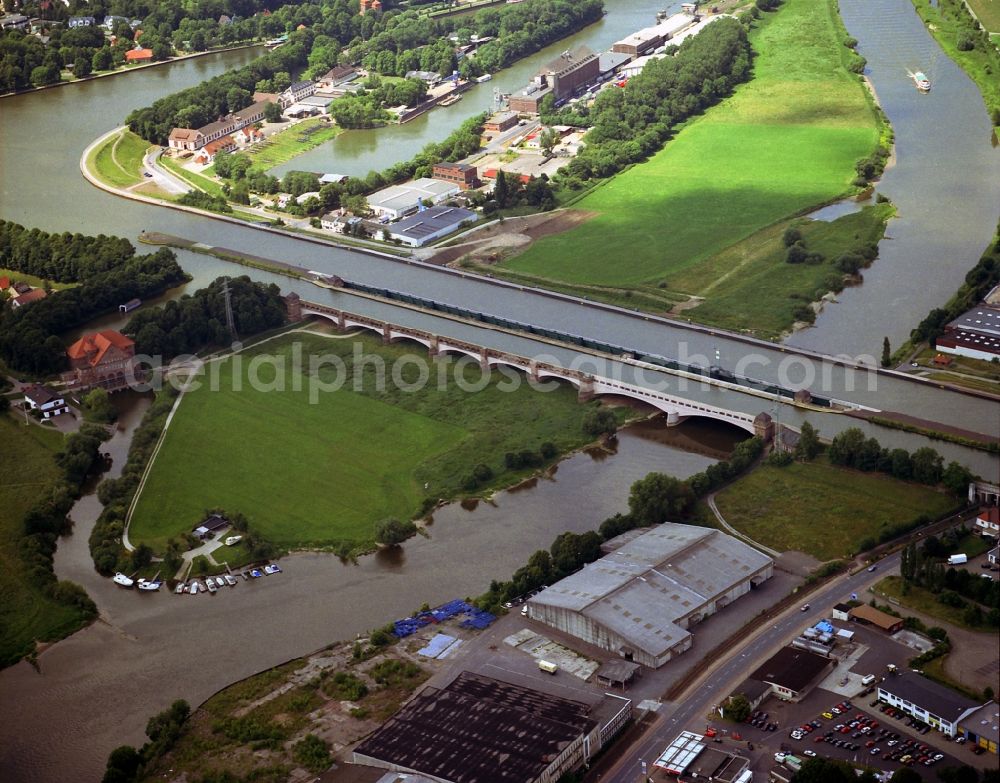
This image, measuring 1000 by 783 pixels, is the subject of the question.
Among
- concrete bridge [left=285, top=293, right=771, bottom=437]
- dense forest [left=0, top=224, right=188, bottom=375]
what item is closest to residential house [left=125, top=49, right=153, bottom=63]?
dense forest [left=0, top=224, right=188, bottom=375]

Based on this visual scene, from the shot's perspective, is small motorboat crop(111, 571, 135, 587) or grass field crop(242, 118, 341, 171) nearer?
small motorboat crop(111, 571, 135, 587)

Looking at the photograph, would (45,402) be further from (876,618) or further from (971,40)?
(971,40)

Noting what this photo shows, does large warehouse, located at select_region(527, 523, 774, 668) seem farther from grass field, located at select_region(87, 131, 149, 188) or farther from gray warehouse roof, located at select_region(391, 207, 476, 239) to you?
grass field, located at select_region(87, 131, 149, 188)

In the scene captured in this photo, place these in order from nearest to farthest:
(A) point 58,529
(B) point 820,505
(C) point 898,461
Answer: (B) point 820,505 < (C) point 898,461 < (A) point 58,529

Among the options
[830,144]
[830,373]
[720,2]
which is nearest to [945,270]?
[830,373]

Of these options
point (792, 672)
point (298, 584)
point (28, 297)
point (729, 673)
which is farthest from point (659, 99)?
point (792, 672)

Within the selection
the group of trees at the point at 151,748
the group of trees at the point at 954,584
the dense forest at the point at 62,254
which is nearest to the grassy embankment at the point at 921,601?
the group of trees at the point at 954,584

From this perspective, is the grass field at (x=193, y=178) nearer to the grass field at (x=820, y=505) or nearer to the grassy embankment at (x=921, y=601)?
the grass field at (x=820, y=505)
